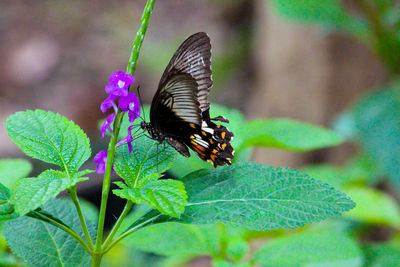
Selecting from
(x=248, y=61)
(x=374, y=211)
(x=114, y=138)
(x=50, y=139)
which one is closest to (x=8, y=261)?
(x=50, y=139)

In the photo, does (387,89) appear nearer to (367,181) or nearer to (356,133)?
(356,133)

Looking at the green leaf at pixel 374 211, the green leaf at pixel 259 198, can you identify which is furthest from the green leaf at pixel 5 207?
the green leaf at pixel 374 211

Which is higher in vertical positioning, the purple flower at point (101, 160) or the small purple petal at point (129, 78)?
the small purple petal at point (129, 78)

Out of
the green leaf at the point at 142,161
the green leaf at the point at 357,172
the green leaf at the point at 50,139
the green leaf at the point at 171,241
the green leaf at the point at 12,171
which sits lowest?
the green leaf at the point at 357,172

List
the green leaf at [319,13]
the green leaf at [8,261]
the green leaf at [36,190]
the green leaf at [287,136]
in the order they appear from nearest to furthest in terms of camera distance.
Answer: the green leaf at [36,190]
the green leaf at [8,261]
the green leaf at [287,136]
the green leaf at [319,13]

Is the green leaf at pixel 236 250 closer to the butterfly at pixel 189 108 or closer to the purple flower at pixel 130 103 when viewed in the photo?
the butterfly at pixel 189 108

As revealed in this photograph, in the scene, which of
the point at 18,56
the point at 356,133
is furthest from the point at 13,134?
the point at 18,56

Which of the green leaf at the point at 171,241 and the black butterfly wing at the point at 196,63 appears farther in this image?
the green leaf at the point at 171,241

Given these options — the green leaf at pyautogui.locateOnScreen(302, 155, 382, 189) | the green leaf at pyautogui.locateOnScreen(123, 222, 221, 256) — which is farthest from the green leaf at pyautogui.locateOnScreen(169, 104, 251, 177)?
the green leaf at pyautogui.locateOnScreen(302, 155, 382, 189)
